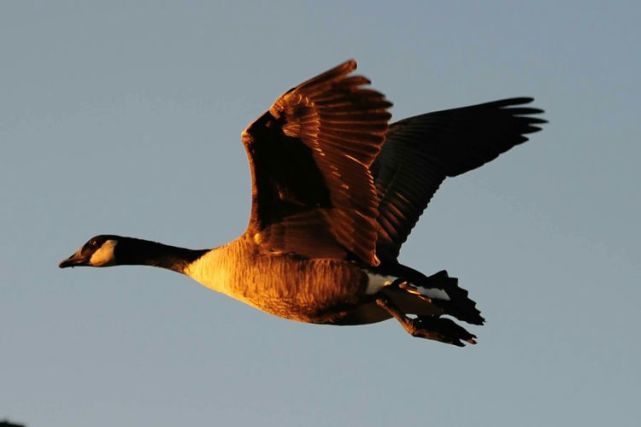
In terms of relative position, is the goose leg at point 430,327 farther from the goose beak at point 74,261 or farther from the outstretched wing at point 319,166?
the goose beak at point 74,261

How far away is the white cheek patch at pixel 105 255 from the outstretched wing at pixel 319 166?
2.45m

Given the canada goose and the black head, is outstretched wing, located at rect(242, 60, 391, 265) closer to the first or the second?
the canada goose

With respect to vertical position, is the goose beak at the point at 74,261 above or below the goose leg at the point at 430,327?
above

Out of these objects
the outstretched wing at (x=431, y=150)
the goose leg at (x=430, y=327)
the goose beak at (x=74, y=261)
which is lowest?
the goose leg at (x=430, y=327)

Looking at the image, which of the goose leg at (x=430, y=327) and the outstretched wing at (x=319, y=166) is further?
the goose leg at (x=430, y=327)

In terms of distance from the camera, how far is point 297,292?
13.3 m

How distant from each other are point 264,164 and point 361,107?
4.18ft

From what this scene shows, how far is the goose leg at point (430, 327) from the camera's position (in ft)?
43.9

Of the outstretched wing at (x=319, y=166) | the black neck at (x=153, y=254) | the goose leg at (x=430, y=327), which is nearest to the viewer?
the outstretched wing at (x=319, y=166)

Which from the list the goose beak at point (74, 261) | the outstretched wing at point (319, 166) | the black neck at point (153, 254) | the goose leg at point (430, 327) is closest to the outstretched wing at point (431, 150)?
the goose leg at point (430, 327)

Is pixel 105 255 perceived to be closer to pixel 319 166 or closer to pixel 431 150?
pixel 319 166

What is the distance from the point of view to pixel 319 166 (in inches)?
492

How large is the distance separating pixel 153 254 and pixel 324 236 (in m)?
2.36

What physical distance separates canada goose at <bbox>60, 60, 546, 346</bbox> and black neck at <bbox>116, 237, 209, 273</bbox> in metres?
0.01
